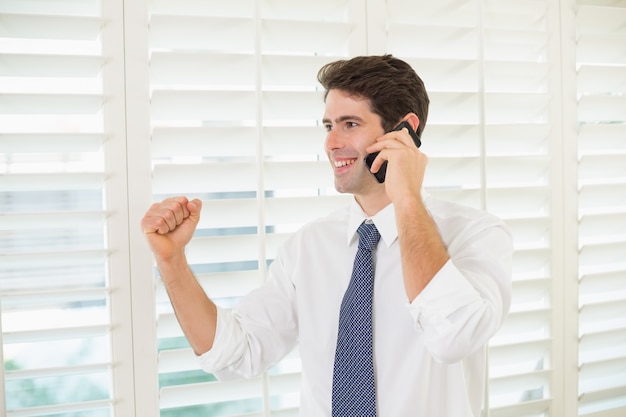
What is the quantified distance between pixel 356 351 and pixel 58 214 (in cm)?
A: 77

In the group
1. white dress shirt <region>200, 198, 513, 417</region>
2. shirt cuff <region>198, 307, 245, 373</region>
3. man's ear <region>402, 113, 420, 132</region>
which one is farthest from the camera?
man's ear <region>402, 113, 420, 132</region>

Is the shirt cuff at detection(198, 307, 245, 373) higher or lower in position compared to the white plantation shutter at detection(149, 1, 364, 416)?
lower

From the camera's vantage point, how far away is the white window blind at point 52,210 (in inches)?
57.7

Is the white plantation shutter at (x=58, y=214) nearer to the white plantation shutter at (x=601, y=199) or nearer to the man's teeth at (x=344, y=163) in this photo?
the man's teeth at (x=344, y=163)

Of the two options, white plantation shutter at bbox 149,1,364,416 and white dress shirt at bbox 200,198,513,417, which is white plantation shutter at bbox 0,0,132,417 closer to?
A: white plantation shutter at bbox 149,1,364,416

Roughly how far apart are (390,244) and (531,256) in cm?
64

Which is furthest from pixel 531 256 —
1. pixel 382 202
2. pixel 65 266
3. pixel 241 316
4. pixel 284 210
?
pixel 65 266

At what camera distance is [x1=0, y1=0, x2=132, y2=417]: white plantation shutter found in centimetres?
147

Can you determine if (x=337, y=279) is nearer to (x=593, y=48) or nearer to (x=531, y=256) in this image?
(x=531, y=256)

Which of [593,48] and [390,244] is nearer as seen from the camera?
[390,244]

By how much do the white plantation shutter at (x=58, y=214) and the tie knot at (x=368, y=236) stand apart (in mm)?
587

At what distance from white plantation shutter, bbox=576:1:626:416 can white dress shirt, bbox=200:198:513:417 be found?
694 millimetres

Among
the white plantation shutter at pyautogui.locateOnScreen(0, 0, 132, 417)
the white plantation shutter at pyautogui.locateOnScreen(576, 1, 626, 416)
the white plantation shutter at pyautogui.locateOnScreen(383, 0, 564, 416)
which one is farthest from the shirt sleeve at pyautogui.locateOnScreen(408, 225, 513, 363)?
the white plantation shutter at pyautogui.locateOnScreen(576, 1, 626, 416)

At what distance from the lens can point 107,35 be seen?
1.53m
